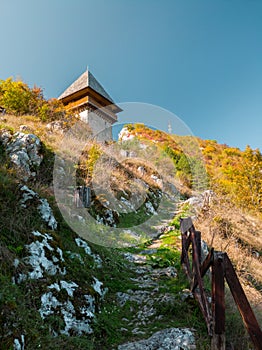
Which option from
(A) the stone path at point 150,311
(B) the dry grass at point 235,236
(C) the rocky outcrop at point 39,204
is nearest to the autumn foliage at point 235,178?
(B) the dry grass at point 235,236

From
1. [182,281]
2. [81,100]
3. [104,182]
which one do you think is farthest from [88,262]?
[81,100]

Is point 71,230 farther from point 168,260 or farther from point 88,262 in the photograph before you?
point 168,260

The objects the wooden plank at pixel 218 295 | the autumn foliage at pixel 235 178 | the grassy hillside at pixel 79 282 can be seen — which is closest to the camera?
the grassy hillside at pixel 79 282

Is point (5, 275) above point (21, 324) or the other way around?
above

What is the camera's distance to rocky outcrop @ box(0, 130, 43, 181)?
7.62 m

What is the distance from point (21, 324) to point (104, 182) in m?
8.29

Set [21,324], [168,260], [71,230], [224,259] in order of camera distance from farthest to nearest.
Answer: [168,260] → [71,230] → [224,259] → [21,324]

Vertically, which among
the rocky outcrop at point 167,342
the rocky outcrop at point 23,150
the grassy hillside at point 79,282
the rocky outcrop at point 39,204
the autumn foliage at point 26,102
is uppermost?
the autumn foliage at point 26,102

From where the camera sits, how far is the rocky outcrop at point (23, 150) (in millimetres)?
7617

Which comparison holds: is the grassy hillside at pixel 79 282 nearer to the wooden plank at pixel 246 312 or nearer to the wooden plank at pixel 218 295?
the wooden plank at pixel 218 295

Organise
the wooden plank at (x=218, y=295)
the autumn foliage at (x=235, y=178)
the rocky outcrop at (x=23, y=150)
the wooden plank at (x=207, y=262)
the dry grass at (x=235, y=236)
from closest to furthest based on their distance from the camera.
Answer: the wooden plank at (x=218, y=295) → the wooden plank at (x=207, y=262) → the dry grass at (x=235, y=236) → the rocky outcrop at (x=23, y=150) → the autumn foliage at (x=235, y=178)

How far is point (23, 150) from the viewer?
26.4 feet

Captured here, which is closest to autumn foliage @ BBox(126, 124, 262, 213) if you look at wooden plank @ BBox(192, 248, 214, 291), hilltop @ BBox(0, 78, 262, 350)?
hilltop @ BBox(0, 78, 262, 350)

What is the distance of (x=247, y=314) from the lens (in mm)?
2344
